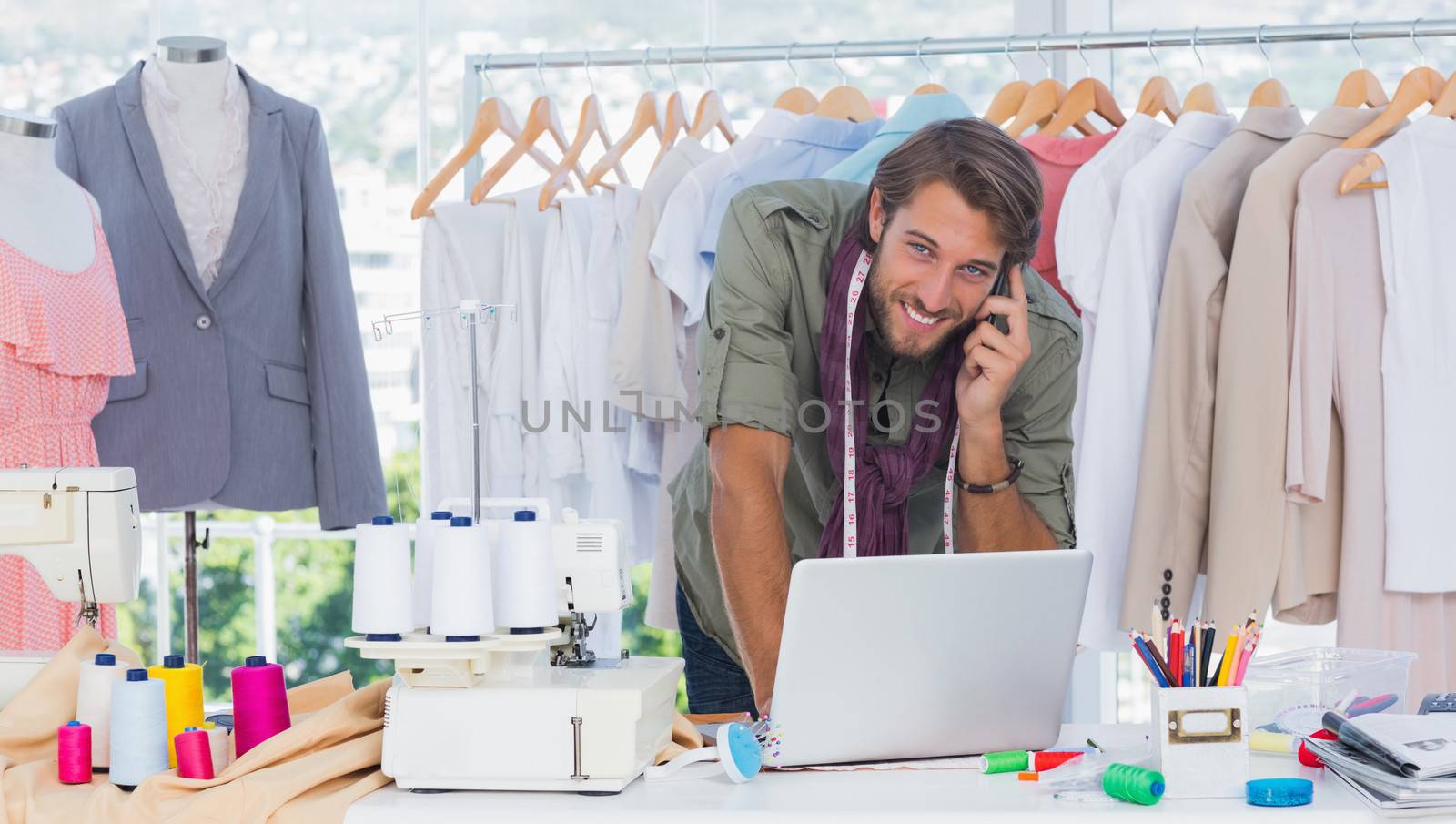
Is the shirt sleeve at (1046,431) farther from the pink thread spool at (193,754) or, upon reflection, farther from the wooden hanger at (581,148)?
the pink thread spool at (193,754)

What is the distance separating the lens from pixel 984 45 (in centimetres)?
303

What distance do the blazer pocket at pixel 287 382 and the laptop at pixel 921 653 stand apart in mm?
1684

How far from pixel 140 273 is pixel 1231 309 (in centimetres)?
214

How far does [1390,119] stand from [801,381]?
1.28 metres

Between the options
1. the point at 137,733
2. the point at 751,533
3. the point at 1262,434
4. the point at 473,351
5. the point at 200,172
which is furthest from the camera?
the point at 200,172

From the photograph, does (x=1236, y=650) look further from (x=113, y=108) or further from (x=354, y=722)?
(x=113, y=108)

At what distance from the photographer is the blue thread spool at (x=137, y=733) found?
161cm

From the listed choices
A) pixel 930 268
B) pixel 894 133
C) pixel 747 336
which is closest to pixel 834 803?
pixel 747 336

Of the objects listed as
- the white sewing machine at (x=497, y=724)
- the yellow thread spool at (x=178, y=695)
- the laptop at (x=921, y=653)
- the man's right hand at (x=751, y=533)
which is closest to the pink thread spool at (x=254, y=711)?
the yellow thread spool at (x=178, y=695)

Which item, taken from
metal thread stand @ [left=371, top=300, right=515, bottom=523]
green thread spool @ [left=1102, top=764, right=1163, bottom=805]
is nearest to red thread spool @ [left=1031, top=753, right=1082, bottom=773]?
green thread spool @ [left=1102, top=764, right=1163, bottom=805]

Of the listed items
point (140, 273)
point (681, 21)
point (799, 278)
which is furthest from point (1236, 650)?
point (681, 21)

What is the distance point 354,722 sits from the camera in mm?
1656

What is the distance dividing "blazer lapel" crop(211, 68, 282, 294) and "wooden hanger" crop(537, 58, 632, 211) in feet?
1.82

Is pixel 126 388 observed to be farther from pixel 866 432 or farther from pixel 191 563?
pixel 866 432
